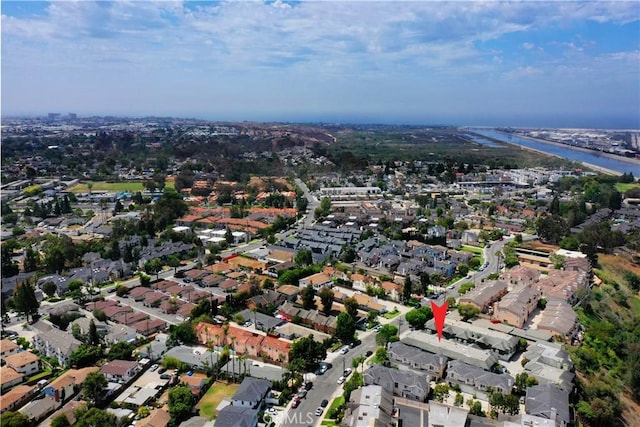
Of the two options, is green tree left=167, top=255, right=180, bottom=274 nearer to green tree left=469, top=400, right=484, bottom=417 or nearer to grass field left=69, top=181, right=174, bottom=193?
green tree left=469, top=400, right=484, bottom=417

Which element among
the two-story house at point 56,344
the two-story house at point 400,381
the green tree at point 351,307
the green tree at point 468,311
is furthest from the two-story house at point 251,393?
the green tree at point 468,311

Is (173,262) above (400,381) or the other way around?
the other way around

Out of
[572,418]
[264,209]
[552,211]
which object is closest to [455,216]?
[552,211]

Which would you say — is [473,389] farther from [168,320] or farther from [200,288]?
[200,288]

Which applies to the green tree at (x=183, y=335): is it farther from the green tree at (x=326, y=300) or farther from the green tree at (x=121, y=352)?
the green tree at (x=326, y=300)

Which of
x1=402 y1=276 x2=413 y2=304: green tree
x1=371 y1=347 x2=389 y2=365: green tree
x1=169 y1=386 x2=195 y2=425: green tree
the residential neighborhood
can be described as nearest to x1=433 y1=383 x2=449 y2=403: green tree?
the residential neighborhood

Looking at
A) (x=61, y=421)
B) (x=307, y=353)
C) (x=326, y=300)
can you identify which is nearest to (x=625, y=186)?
(x=326, y=300)

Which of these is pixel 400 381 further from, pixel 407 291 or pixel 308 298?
pixel 407 291
